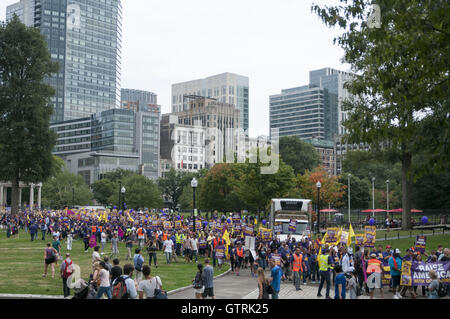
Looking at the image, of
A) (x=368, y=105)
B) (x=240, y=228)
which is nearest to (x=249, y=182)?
(x=368, y=105)

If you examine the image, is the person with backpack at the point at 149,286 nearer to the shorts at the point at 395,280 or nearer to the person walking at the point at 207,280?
the person walking at the point at 207,280

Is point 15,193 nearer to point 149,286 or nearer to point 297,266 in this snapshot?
point 297,266

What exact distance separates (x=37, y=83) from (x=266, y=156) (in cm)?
2796

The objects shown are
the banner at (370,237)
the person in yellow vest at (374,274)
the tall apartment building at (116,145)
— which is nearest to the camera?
the person in yellow vest at (374,274)

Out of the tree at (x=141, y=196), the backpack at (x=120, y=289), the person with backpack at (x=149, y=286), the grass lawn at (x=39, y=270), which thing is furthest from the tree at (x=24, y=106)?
the person with backpack at (x=149, y=286)

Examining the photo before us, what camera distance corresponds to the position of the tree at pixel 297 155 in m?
117

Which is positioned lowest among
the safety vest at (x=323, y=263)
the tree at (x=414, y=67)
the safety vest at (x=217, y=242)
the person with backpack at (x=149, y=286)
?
the safety vest at (x=217, y=242)

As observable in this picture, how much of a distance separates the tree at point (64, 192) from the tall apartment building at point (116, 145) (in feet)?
159

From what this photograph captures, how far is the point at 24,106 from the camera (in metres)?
55.1

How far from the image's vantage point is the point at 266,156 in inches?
2402

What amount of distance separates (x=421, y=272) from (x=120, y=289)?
441 inches

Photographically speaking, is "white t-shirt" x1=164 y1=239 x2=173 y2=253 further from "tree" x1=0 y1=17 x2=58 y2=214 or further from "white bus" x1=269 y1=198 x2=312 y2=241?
"tree" x1=0 y1=17 x2=58 y2=214
